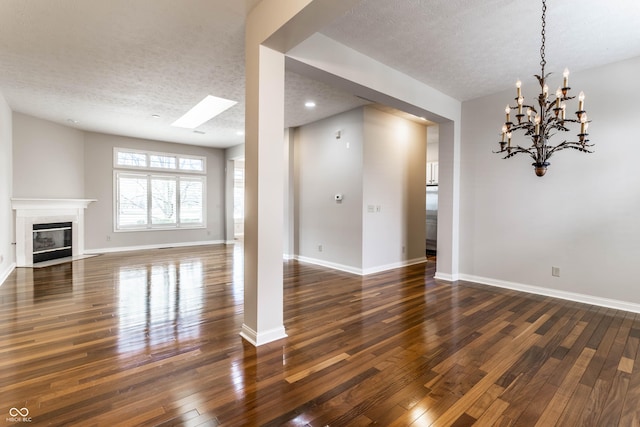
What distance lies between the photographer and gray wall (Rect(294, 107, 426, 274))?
5250mm

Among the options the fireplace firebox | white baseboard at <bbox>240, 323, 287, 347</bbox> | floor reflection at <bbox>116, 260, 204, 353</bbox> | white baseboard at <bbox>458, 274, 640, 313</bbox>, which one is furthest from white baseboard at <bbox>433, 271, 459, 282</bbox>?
the fireplace firebox

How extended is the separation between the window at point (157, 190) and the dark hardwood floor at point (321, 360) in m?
4.04

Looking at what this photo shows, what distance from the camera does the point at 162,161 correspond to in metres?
8.33

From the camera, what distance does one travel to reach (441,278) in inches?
195

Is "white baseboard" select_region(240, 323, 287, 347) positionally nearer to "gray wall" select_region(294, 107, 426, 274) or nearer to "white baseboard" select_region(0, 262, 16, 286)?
Answer: "gray wall" select_region(294, 107, 426, 274)

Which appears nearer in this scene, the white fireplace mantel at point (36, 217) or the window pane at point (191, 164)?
the white fireplace mantel at point (36, 217)

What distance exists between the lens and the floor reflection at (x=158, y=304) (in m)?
2.73

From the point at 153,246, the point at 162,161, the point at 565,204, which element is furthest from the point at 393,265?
the point at 162,161

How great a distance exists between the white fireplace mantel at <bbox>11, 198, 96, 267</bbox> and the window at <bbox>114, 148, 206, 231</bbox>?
924 mm

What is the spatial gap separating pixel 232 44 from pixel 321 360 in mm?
3231

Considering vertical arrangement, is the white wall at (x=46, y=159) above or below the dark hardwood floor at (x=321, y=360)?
above

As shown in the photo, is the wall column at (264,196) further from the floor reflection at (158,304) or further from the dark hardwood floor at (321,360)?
the floor reflection at (158,304)

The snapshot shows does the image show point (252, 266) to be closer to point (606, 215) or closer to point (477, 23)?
point (477, 23)

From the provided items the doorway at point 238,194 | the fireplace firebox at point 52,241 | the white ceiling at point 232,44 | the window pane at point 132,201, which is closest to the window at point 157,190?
the window pane at point 132,201
